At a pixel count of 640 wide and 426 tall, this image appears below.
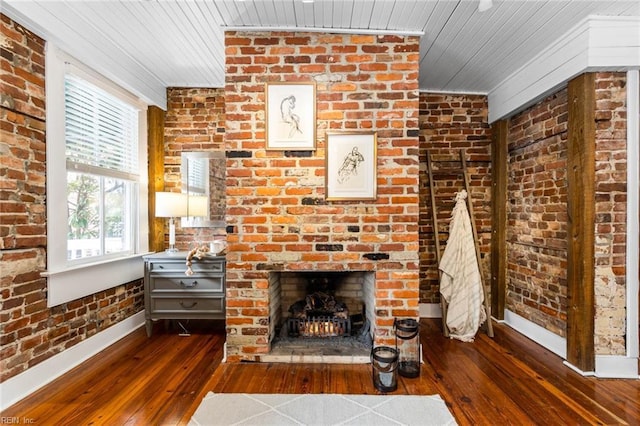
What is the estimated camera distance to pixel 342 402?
Answer: 6.66 feet

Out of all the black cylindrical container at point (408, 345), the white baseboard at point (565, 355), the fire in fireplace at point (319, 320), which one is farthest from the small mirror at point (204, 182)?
the white baseboard at point (565, 355)

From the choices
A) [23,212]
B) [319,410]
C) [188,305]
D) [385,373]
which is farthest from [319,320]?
[23,212]

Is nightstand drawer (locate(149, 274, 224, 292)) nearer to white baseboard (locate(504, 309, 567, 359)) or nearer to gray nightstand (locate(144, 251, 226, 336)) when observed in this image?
gray nightstand (locate(144, 251, 226, 336))

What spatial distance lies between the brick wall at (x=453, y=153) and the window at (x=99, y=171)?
10.6ft

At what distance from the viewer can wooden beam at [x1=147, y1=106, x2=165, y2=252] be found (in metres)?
3.56

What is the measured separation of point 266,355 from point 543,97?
3.36 meters

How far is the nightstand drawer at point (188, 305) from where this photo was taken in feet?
9.98

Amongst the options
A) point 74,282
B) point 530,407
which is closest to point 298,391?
Answer: point 530,407

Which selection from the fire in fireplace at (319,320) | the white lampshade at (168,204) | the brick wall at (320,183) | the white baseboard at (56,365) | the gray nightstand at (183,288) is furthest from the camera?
the white lampshade at (168,204)

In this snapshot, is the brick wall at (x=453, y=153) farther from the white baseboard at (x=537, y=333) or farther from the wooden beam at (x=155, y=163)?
the wooden beam at (x=155, y=163)

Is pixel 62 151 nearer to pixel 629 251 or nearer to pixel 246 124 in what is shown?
pixel 246 124

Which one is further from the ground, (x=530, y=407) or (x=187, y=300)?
(x=187, y=300)

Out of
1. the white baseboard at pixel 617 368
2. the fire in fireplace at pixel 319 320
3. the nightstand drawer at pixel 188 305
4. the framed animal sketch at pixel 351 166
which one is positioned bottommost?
the white baseboard at pixel 617 368

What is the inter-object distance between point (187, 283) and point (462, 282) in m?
2.72
